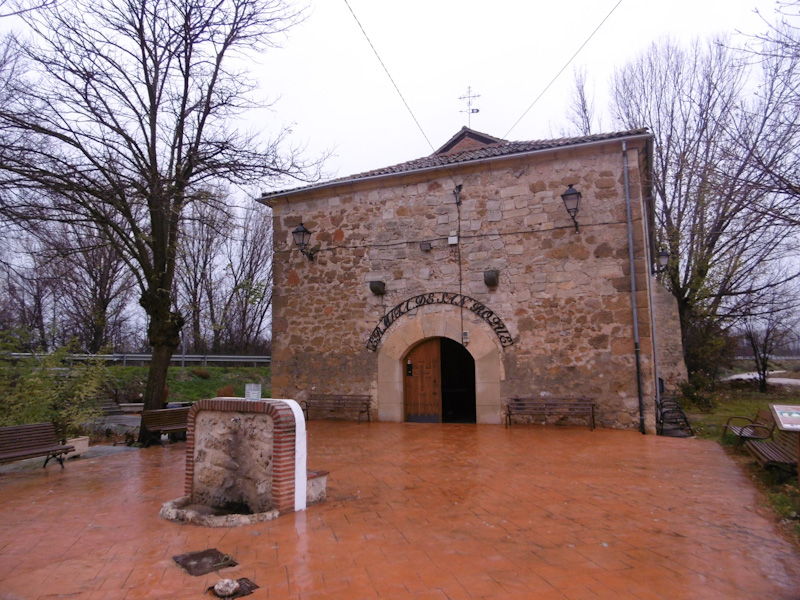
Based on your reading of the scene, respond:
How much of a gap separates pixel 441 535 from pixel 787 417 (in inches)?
110

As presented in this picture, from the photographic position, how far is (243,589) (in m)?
3.05

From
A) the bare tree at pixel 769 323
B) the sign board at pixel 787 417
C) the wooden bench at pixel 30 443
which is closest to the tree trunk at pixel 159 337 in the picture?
the wooden bench at pixel 30 443

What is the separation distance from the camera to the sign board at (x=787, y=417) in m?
3.78

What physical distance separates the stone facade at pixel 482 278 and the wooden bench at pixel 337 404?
0.19 meters

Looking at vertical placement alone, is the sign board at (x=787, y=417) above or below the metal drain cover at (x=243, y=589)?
above

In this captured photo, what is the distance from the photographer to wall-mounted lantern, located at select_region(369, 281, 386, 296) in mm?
10641

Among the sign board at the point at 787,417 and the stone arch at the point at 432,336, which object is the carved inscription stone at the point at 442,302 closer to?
the stone arch at the point at 432,336

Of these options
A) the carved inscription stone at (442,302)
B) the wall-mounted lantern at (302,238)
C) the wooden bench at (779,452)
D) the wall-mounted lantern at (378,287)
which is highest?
the wall-mounted lantern at (302,238)

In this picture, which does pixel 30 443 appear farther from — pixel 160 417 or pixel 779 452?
pixel 779 452

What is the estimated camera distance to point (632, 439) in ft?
26.3

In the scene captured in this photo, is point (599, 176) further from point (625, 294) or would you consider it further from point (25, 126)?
point (25, 126)

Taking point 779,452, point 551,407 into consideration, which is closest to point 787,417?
point 779,452

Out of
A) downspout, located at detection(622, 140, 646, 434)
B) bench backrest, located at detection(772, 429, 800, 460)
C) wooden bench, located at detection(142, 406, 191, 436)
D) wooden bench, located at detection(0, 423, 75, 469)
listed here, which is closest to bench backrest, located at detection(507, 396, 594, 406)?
downspout, located at detection(622, 140, 646, 434)

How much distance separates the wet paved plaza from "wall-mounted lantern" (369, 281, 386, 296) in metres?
4.53
